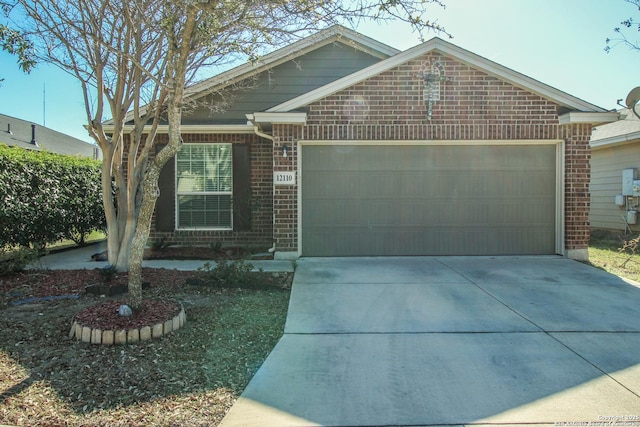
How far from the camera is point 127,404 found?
3365 millimetres

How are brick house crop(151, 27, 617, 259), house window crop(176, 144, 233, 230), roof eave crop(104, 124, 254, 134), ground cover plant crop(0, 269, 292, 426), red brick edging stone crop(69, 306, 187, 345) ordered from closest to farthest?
ground cover plant crop(0, 269, 292, 426)
red brick edging stone crop(69, 306, 187, 345)
brick house crop(151, 27, 617, 259)
roof eave crop(104, 124, 254, 134)
house window crop(176, 144, 233, 230)

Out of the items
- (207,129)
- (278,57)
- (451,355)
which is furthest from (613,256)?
(207,129)

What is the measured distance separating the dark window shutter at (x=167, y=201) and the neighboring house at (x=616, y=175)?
1179 centimetres

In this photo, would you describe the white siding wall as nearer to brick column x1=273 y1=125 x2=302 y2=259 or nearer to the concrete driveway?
the concrete driveway

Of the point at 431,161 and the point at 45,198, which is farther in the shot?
the point at 45,198

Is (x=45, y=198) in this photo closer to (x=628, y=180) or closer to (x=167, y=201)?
(x=167, y=201)

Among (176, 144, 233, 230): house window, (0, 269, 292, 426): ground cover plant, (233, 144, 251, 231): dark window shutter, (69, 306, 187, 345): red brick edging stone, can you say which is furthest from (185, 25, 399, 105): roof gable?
(69, 306, 187, 345): red brick edging stone

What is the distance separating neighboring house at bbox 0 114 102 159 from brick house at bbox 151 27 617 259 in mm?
13415

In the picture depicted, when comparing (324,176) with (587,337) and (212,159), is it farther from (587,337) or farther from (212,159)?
(587,337)

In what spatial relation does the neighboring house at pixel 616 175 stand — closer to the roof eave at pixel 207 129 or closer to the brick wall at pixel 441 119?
the brick wall at pixel 441 119

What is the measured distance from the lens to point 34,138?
22188mm

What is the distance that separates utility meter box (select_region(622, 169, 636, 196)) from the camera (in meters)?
12.9

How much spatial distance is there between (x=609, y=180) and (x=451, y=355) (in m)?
13.1

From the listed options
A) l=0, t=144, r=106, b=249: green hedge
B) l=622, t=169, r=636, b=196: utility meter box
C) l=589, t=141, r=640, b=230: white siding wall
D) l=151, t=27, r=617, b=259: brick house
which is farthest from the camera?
l=589, t=141, r=640, b=230: white siding wall
